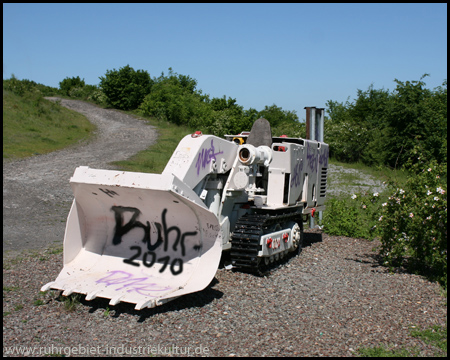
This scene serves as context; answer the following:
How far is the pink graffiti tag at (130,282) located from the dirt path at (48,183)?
10.1 ft

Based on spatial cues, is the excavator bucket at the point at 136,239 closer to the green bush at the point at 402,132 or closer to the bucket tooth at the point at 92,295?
the bucket tooth at the point at 92,295

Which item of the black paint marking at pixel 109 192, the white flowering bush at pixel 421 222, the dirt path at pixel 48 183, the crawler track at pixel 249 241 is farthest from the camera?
the dirt path at pixel 48 183

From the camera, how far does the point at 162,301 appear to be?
5.76 m

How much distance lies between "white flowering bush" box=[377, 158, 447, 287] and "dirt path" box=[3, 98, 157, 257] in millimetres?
6350

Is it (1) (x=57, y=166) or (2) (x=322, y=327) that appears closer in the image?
(2) (x=322, y=327)

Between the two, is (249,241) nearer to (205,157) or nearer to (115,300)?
(205,157)

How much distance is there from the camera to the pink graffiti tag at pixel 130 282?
612 cm

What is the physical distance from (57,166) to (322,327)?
49.4ft

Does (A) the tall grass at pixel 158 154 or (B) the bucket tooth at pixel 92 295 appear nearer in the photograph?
(B) the bucket tooth at pixel 92 295

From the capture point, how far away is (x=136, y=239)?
6.98 meters

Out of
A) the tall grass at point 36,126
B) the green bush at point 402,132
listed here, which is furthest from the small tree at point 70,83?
the green bush at point 402,132

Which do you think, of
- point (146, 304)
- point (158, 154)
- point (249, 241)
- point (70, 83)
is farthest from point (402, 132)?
point (70, 83)

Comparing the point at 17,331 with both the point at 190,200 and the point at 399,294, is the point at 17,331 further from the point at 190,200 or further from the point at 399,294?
the point at 399,294

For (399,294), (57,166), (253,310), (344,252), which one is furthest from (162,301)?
(57,166)
